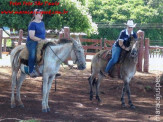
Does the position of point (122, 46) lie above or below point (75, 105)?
above

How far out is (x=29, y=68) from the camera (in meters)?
8.70

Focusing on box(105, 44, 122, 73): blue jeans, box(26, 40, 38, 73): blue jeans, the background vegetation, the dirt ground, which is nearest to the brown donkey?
box(105, 44, 122, 73): blue jeans

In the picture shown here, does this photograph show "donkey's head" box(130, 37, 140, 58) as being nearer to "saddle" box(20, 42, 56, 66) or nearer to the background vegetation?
"saddle" box(20, 42, 56, 66)

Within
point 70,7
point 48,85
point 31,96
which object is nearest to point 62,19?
point 70,7

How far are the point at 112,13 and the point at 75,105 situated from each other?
2730 cm

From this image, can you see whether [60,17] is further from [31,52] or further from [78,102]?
[31,52]

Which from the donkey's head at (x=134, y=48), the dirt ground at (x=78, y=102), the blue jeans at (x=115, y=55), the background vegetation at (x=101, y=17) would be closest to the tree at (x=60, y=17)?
the background vegetation at (x=101, y=17)

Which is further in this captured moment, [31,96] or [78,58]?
[31,96]

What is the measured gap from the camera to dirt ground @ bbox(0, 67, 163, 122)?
8.11 meters

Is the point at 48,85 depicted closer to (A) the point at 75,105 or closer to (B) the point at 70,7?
(A) the point at 75,105

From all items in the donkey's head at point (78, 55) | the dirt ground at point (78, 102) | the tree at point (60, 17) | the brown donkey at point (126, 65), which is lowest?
the dirt ground at point (78, 102)

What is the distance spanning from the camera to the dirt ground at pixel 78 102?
26.6 ft

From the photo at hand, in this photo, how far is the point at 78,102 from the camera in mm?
10086

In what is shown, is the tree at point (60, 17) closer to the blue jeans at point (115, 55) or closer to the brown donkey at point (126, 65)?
the brown donkey at point (126, 65)
